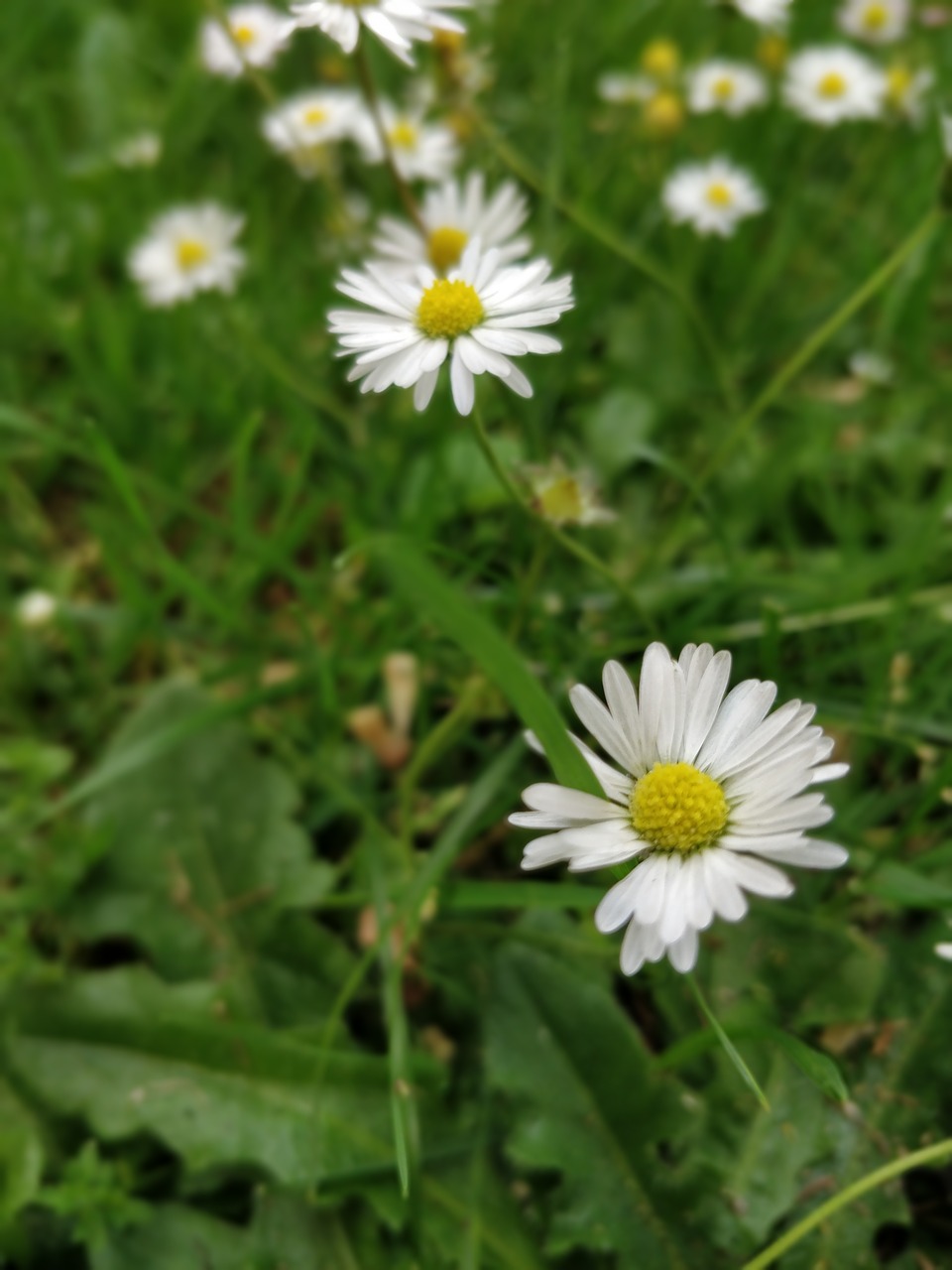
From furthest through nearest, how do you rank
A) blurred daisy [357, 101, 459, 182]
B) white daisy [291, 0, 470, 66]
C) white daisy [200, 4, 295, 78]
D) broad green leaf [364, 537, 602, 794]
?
blurred daisy [357, 101, 459, 182]
white daisy [200, 4, 295, 78]
white daisy [291, 0, 470, 66]
broad green leaf [364, 537, 602, 794]

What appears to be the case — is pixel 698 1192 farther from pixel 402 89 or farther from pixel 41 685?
pixel 402 89

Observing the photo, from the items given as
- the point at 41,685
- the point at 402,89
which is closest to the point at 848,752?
the point at 41,685

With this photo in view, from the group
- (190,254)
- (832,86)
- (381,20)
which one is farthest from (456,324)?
(832,86)

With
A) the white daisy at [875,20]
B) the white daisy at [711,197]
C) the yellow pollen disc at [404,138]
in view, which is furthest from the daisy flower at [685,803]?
the white daisy at [875,20]

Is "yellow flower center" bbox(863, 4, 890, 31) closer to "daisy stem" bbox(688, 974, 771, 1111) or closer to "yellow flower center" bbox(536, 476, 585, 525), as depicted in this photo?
"yellow flower center" bbox(536, 476, 585, 525)

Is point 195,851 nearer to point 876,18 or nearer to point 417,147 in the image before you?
point 417,147

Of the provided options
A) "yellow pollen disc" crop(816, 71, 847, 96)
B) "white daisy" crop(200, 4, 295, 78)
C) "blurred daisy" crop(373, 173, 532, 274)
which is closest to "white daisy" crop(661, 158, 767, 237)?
"yellow pollen disc" crop(816, 71, 847, 96)

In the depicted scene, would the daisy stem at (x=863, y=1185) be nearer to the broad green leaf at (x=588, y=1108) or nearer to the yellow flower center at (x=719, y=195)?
the broad green leaf at (x=588, y=1108)
